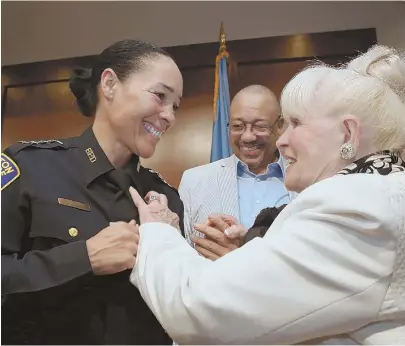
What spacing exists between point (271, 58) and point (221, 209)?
1098mm

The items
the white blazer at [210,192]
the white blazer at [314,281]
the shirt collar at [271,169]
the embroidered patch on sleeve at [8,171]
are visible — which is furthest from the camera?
the shirt collar at [271,169]

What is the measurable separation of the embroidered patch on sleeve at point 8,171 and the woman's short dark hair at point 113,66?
0.25 m

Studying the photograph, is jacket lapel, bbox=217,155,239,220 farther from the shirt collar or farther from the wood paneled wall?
the wood paneled wall

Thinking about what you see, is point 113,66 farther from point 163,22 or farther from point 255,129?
point 163,22

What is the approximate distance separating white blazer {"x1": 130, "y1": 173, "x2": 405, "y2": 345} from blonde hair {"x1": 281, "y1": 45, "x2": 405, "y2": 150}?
0.17m

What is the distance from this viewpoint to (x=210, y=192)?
1943 millimetres

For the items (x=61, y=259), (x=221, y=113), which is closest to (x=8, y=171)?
(x=61, y=259)

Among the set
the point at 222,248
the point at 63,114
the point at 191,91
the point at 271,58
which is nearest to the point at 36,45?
the point at 63,114

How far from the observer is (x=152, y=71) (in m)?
1.16

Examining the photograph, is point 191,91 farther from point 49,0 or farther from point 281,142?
point 281,142

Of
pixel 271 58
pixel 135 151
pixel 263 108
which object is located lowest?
pixel 135 151

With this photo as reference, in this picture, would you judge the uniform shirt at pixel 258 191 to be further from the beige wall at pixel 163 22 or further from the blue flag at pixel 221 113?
the beige wall at pixel 163 22

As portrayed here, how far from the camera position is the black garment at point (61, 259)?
95 cm

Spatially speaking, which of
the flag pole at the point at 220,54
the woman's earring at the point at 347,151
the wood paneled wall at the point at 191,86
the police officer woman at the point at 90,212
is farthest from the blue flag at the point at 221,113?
the woman's earring at the point at 347,151
